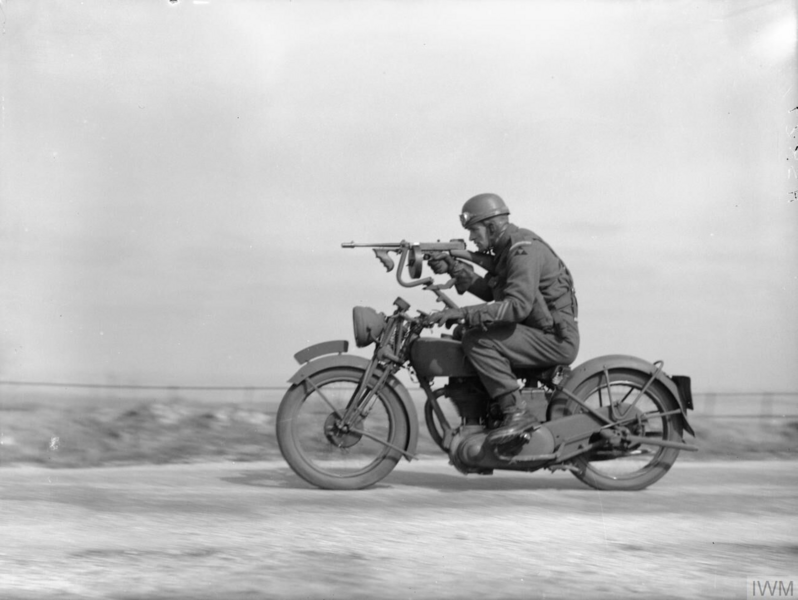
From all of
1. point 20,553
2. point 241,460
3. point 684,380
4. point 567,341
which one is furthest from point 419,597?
point 241,460

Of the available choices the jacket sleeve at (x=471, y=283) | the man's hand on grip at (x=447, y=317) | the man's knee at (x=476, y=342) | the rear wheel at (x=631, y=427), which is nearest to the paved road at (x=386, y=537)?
the rear wheel at (x=631, y=427)

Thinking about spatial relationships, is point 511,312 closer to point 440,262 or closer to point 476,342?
point 476,342

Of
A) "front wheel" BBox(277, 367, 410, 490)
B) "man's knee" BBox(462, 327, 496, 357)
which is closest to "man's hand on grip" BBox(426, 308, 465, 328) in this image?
"man's knee" BBox(462, 327, 496, 357)

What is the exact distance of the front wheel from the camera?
6410 mm

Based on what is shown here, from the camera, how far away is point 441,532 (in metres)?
5.25

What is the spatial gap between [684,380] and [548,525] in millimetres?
1803

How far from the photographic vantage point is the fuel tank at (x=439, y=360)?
6.51 m

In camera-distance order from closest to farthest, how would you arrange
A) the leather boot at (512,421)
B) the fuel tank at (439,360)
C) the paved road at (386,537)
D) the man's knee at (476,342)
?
the paved road at (386,537), the leather boot at (512,421), the man's knee at (476,342), the fuel tank at (439,360)

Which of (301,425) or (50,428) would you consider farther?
(50,428)

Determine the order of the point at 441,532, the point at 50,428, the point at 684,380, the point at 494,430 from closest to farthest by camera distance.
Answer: the point at 441,532 → the point at 494,430 → the point at 684,380 → the point at 50,428

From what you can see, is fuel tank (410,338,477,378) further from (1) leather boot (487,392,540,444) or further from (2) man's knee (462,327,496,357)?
(1) leather boot (487,392,540,444)

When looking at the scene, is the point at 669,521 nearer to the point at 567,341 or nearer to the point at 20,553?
the point at 567,341

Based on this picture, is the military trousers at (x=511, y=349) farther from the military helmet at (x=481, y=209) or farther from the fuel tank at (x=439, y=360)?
the military helmet at (x=481, y=209)

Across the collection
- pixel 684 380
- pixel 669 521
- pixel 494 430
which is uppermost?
pixel 684 380
